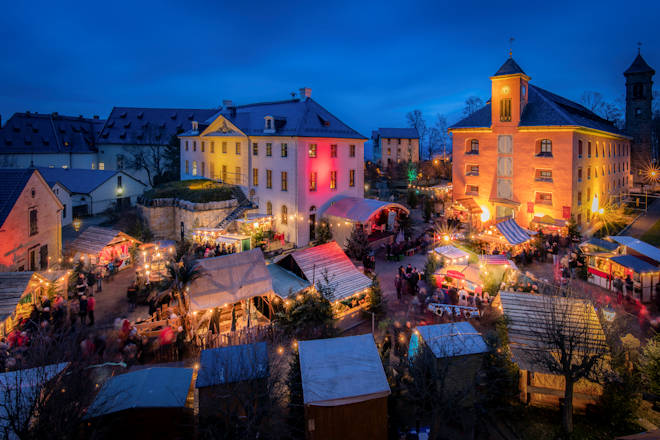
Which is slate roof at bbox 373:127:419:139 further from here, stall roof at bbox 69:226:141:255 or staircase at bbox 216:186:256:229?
stall roof at bbox 69:226:141:255

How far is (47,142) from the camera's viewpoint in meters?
46.7

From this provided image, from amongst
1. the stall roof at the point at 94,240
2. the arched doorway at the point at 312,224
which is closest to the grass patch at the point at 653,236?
the arched doorway at the point at 312,224

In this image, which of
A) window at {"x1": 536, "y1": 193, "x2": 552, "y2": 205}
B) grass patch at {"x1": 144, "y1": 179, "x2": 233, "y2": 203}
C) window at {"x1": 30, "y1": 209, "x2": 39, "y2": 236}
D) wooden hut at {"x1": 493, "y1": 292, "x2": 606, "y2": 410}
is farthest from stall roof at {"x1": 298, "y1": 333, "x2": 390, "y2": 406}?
window at {"x1": 536, "y1": 193, "x2": 552, "y2": 205}

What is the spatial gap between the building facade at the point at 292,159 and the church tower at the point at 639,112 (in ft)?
109

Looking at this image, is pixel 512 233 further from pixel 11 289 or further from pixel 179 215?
pixel 179 215

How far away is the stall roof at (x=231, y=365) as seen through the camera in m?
8.67

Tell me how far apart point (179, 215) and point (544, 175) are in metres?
28.8

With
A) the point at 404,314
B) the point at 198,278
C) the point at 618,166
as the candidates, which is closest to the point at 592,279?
the point at 404,314

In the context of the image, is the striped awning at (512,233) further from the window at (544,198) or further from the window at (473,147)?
the window at (473,147)

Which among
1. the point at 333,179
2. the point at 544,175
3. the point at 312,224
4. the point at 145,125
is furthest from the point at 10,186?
the point at 145,125

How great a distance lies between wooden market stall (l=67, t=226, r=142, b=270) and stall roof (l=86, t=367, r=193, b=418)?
14.0m

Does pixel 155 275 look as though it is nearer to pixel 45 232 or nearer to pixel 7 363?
pixel 45 232

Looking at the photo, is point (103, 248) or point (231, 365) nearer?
point (231, 365)

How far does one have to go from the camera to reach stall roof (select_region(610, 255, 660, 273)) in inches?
686
